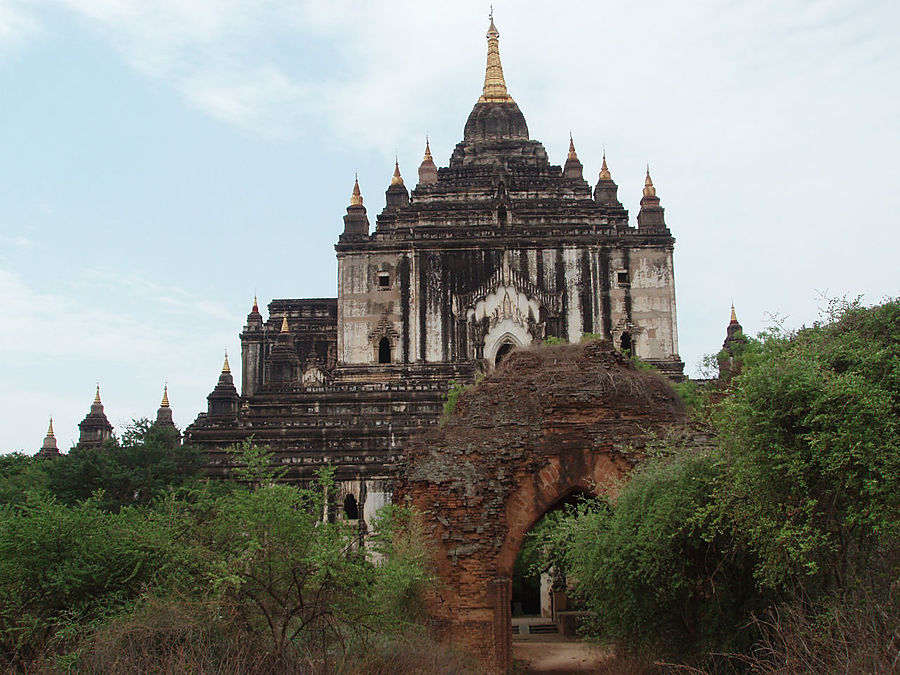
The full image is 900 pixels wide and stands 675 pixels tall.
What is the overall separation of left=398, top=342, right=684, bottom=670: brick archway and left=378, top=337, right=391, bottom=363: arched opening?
59.7 ft

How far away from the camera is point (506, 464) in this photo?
1773 cm

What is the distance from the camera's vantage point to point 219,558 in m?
12.6

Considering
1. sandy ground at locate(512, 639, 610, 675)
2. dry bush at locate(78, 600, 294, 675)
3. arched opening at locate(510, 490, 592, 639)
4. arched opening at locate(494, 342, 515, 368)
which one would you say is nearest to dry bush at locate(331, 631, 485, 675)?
dry bush at locate(78, 600, 294, 675)

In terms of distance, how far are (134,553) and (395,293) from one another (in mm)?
24720

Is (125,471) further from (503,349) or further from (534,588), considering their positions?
(503,349)

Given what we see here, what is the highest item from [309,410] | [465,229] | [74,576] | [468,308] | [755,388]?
[465,229]

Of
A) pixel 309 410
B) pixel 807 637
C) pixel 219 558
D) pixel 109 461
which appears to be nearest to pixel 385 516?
pixel 219 558

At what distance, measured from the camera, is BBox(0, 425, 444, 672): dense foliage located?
11852mm

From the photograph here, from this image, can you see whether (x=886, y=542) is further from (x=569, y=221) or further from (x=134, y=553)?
(x=569, y=221)

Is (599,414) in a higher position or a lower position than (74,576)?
higher

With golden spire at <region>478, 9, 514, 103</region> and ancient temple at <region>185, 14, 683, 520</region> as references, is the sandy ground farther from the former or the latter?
golden spire at <region>478, 9, 514, 103</region>

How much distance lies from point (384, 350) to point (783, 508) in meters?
26.0

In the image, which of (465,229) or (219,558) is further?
(465,229)

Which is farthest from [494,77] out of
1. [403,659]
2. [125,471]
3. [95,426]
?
[403,659]
